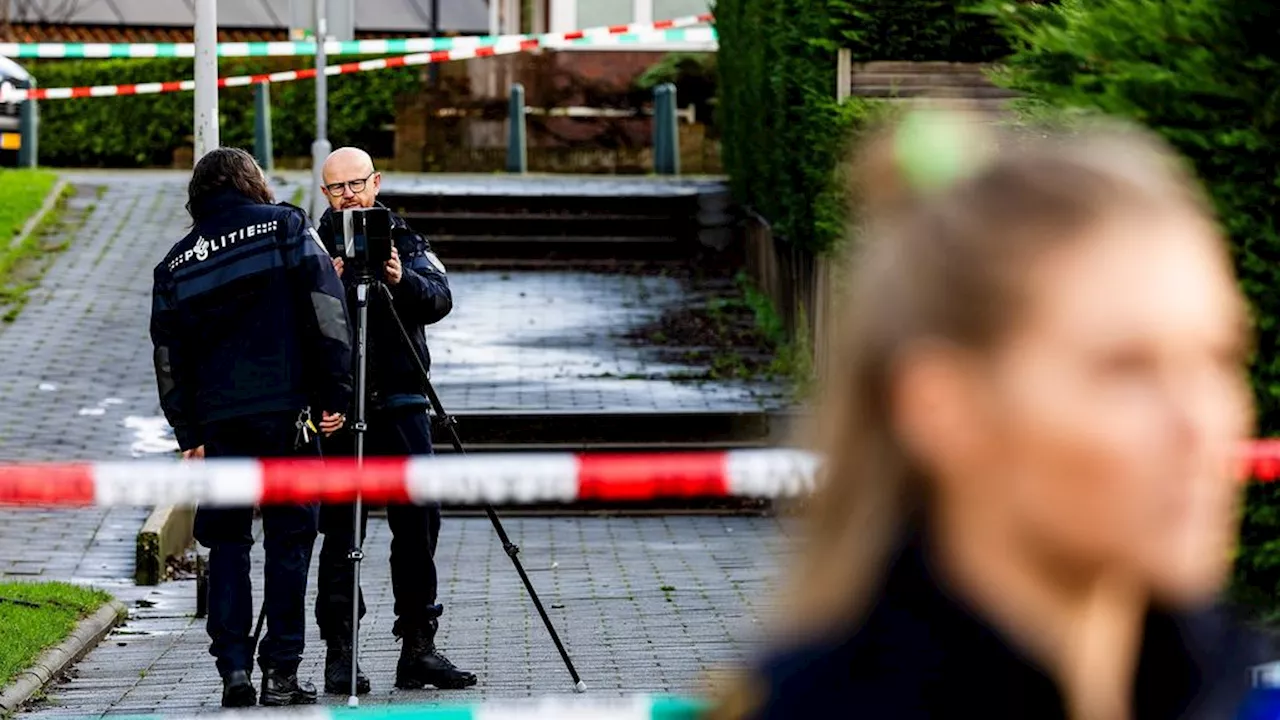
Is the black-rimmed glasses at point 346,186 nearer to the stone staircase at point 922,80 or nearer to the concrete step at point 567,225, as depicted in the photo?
the stone staircase at point 922,80

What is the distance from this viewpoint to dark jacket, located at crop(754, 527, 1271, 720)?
1.36 m

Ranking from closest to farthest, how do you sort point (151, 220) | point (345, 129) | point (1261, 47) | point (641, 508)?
point (1261, 47), point (641, 508), point (151, 220), point (345, 129)

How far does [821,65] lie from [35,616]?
22.1ft

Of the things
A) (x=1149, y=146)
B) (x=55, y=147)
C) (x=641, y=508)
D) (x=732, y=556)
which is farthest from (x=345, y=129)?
(x=1149, y=146)

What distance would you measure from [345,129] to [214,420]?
19098mm

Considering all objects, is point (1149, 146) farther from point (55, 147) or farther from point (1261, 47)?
point (55, 147)

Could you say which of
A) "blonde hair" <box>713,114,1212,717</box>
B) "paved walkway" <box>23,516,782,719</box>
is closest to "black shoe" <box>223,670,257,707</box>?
"paved walkway" <box>23,516,782,719</box>

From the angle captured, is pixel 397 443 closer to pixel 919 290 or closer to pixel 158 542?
pixel 158 542

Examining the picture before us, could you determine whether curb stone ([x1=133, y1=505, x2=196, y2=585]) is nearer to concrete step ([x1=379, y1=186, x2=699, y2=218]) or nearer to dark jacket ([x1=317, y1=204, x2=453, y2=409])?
dark jacket ([x1=317, y1=204, x2=453, y2=409])

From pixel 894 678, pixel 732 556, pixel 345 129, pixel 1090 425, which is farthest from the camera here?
pixel 345 129

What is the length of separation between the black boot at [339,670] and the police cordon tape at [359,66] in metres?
16.4

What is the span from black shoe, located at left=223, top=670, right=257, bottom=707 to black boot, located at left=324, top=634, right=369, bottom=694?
0.37m

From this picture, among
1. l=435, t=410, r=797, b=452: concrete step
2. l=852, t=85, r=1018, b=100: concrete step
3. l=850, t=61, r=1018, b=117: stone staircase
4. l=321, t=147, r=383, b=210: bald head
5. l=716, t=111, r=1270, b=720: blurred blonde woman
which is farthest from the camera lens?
l=850, t=61, r=1018, b=117: stone staircase

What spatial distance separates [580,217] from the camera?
67.3 feet
